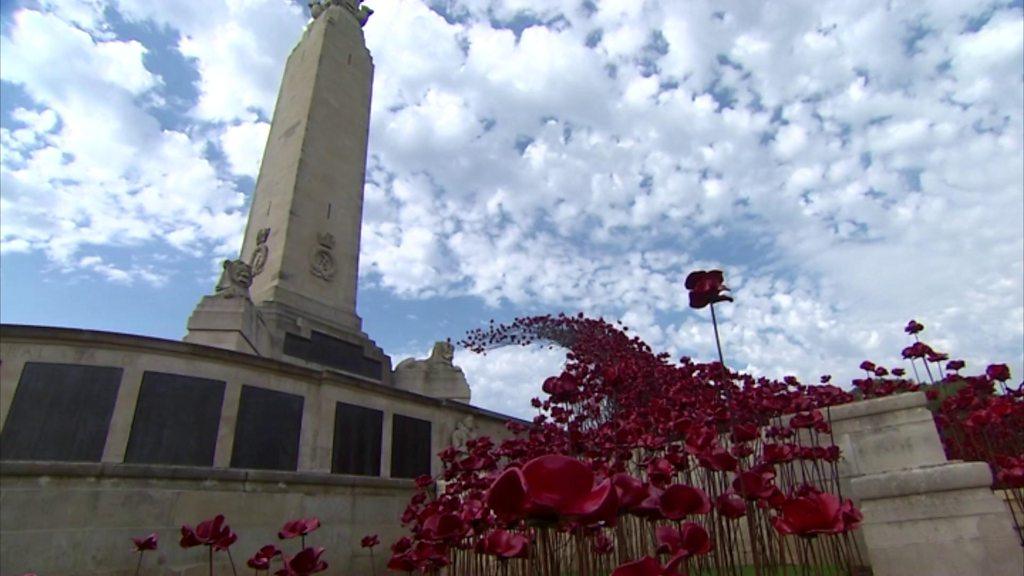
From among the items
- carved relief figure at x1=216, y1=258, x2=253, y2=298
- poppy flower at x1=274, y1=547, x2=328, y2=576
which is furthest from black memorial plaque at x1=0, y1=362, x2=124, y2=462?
poppy flower at x1=274, y1=547, x2=328, y2=576

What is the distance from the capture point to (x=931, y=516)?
15.2ft

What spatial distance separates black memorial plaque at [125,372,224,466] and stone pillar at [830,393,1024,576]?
8.65 m

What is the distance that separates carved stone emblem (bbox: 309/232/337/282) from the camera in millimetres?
14812

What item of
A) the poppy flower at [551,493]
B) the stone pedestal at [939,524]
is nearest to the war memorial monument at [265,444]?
the stone pedestal at [939,524]

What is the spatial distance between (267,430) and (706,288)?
27.3 ft

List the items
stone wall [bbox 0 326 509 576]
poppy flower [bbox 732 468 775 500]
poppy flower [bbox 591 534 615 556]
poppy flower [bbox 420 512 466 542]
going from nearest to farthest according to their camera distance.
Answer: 1. poppy flower [bbox 732 468 775 500]
2. poppy flower [bbox 420 512 466 542]
3. poppy flower [bbox 591 534 615 556]
4. stone wall [bbox 0 326 509 576]

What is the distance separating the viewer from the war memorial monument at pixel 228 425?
7.22 m

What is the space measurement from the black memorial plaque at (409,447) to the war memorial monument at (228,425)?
0.03 meters

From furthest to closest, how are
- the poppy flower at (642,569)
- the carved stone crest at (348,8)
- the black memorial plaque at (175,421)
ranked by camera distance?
the carved stone crest at (348,8)
the black memorial plaque at (175,421)
the poppy flower at (642,569)

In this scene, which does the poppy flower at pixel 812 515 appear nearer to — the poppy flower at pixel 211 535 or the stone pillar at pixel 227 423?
the poppy flower at pixel 211 535

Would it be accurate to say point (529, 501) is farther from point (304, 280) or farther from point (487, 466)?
point (304, 280)

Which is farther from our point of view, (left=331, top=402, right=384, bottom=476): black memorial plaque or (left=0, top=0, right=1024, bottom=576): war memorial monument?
(left=331, top=402, right=384, bottom=476): black memorial plaque

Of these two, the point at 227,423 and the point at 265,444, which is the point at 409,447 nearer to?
the point at 265,444

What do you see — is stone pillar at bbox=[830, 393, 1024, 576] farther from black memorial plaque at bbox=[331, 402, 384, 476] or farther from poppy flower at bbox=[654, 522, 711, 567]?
black memorial plaque at bbox=[331, 402, 384, 476]
